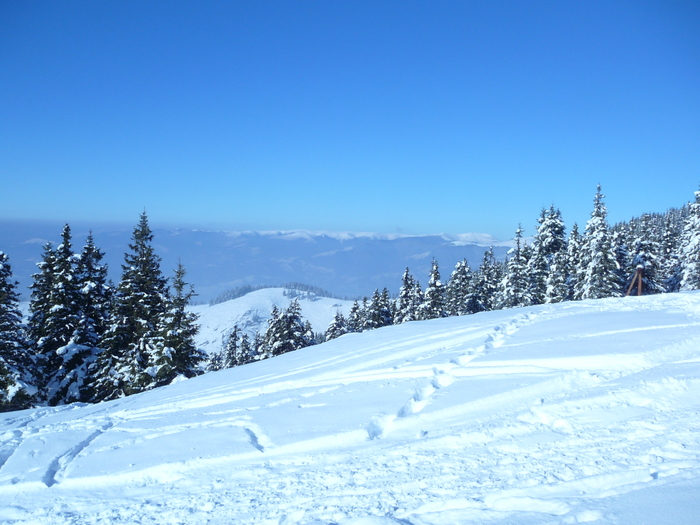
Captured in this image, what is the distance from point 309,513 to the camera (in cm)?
380

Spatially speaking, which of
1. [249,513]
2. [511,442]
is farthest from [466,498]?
[249,513]

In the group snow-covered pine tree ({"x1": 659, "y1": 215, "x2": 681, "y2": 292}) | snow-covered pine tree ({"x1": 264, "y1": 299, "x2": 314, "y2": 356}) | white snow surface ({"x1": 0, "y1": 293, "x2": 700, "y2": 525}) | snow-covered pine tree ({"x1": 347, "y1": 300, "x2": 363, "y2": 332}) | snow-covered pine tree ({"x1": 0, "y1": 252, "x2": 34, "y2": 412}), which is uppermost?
snow-covered pine tree ({"x1": 659, "y1": 215, "x2": 681, "y2": 292})

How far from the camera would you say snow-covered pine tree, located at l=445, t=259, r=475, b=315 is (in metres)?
42.0

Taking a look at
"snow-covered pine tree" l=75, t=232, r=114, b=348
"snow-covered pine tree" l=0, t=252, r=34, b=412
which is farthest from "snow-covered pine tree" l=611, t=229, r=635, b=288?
"snow-covered pine tree" l=0, t=252, r=34, b=412

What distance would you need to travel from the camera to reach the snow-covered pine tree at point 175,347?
Result: 57.4ft

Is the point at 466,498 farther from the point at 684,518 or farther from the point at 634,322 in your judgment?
the point at 634,322

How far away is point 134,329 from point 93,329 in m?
2.51

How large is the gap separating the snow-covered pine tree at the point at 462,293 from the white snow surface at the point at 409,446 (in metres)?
33.2

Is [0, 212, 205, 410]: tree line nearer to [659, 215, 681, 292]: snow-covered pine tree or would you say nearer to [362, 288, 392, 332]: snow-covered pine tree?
[362, 288, 392, 332]: snow-covered pine tree

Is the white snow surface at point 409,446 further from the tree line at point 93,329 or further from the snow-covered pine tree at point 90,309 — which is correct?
the snow-covered pine tree at point 90,309

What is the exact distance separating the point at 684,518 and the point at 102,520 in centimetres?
548

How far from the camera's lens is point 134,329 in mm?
19562

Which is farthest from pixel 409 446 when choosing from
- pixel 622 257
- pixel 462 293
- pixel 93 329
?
pixel 462 293

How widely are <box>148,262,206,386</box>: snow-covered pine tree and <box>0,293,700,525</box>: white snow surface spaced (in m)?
8.17
